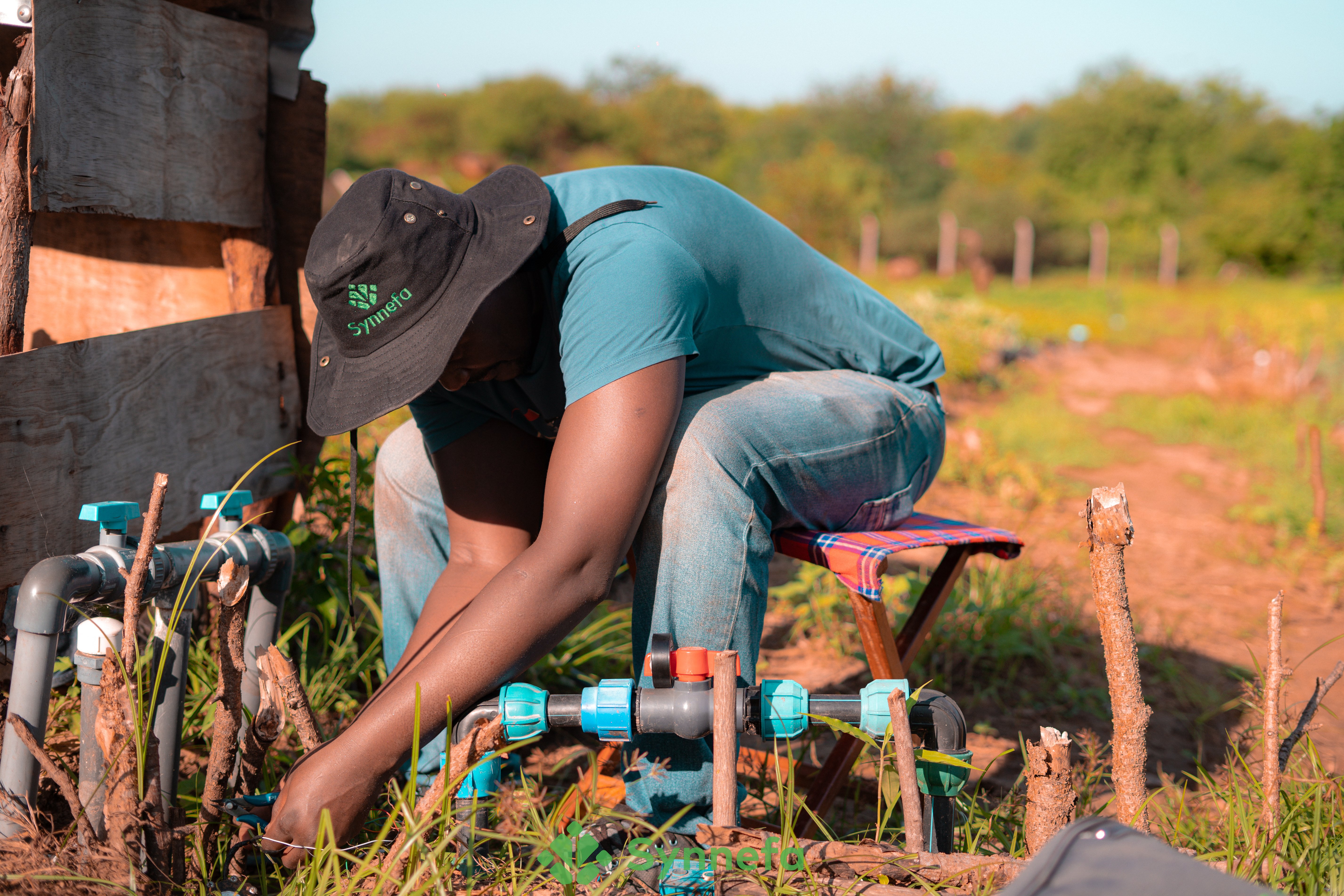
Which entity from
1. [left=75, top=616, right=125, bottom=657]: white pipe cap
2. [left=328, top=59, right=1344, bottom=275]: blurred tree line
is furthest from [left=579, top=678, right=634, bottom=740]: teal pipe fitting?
[left=328, top=59, right=1344, bottom=275]: blurred tree line

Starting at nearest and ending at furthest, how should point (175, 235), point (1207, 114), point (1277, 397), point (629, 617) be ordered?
point (175, 235) → point (629, 617) → point (1277, 397) → point (1207, 114)

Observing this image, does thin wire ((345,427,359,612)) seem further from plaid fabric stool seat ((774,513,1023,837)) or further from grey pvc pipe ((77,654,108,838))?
plaid fabric stool seat ((774,513,1023,837))

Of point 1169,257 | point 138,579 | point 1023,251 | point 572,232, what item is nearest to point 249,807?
point 138,579

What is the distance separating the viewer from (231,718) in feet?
4.44

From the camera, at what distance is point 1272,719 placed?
1345 mm

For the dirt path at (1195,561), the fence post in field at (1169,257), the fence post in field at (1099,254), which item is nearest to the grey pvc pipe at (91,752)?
the dirt path at (1195,561)

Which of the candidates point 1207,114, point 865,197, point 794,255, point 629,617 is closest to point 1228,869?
point 794,255

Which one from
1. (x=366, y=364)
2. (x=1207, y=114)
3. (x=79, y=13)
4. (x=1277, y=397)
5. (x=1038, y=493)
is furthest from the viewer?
(x=1207, y=114)

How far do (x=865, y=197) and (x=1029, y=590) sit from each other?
23807 mm

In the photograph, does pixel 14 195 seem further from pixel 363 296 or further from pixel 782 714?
pixel 782 714

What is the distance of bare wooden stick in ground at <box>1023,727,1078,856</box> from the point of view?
123cm

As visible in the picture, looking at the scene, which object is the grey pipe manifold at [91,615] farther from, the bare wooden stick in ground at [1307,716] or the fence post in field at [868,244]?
the fence post in field at [868,244]

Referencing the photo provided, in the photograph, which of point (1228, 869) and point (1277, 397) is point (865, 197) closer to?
point (1277, 397)

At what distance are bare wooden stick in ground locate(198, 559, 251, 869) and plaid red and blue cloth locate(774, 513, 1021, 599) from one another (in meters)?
0.96
